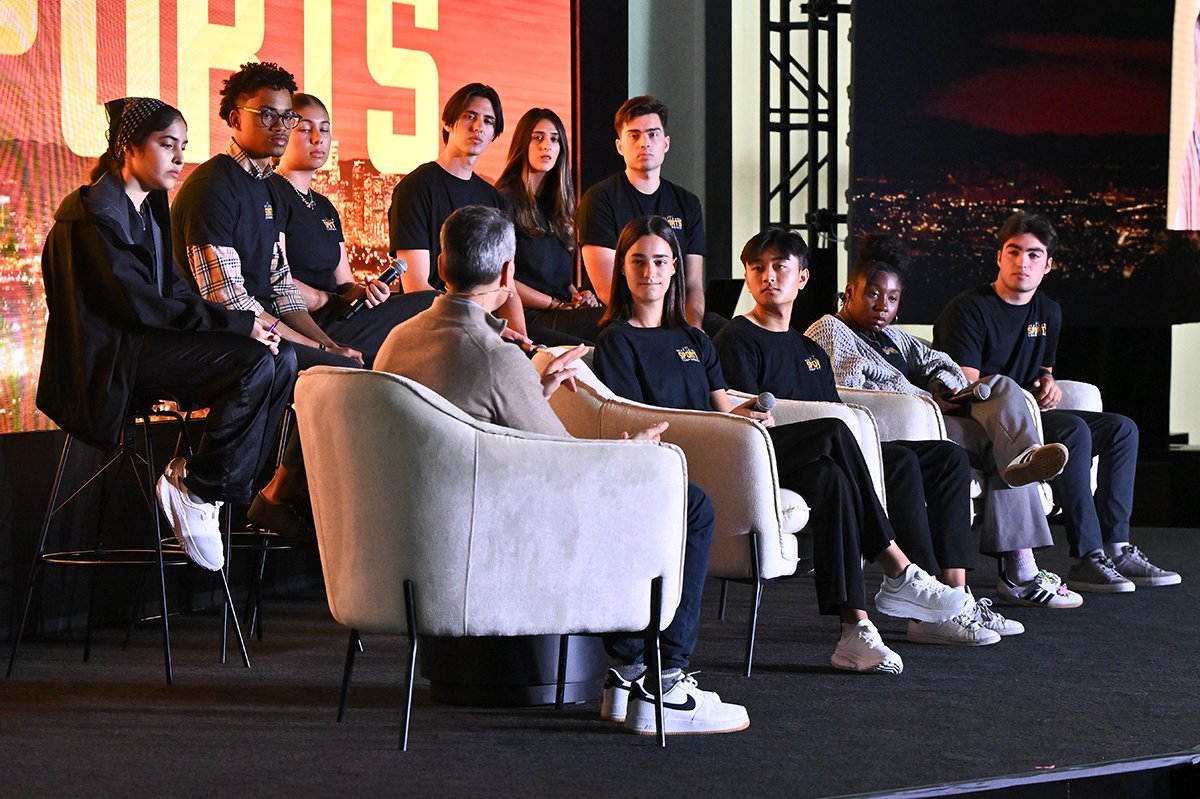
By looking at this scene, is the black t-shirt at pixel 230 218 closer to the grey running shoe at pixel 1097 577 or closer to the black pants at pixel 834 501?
the black pants at pixel 834 501

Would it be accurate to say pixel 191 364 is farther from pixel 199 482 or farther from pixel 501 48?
pixel 501 48

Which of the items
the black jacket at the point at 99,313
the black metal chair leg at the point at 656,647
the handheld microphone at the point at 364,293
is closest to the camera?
the black metal chair leg at the point at 656,647

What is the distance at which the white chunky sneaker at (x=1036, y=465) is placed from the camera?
14.7 feet

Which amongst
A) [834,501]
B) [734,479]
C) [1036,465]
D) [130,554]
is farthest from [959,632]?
[130,554]

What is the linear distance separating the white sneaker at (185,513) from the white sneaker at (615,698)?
43.8 inches

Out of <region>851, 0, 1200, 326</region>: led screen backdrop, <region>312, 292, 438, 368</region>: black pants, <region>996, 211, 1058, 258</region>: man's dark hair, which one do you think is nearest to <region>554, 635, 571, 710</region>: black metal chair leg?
<region>312, 292, 438, 368</region>: black pants

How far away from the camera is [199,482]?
11.9ft

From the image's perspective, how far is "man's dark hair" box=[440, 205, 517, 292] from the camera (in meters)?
3.00

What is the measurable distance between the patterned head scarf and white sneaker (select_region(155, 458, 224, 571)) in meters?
0.77

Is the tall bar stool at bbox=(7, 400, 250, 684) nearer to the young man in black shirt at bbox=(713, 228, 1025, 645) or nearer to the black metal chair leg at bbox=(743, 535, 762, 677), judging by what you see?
the black metal chair leg at bbox=(743, 535, 762, 677)

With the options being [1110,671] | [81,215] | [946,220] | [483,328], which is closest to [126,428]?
[81,215]

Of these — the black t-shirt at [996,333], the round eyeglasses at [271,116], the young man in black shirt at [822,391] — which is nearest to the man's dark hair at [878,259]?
the black t-shirt at [996,333]

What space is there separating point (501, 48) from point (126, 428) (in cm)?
341

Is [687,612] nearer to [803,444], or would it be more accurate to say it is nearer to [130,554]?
[803,444]
